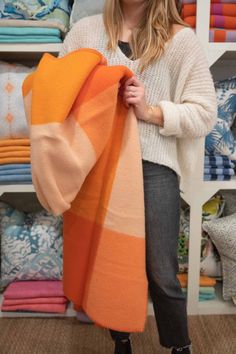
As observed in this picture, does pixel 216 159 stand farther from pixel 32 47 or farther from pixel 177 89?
pixel 32 47

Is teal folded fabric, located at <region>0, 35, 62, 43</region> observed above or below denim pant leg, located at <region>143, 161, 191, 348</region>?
above

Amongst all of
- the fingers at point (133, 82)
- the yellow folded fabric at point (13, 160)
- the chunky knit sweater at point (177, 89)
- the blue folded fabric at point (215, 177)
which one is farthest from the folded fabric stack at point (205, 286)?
the fingers at point (133, 82)

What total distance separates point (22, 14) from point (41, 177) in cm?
77

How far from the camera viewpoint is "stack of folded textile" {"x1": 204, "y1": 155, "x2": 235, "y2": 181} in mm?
1327

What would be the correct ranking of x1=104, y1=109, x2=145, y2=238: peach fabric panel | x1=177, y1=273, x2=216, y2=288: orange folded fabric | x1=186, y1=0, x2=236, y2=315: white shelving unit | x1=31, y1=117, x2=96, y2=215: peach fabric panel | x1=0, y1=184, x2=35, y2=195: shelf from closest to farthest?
x1=31, y1=117, x2=96, y2=215: peach fabric panel < x1=104, y1=109, x2=145, y2=238: peach fabric panel < x1=186, y1=0, x2=236, y2=315: white shelving unit < x1=0, y1=184, x2=35, y2=195: shelf < x1=177, y1=273, x2=216, y2=288: orange folded fabric

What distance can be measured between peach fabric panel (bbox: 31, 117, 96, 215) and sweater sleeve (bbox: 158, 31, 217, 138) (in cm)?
23

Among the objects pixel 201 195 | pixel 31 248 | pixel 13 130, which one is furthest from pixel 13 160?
pixel 201 195

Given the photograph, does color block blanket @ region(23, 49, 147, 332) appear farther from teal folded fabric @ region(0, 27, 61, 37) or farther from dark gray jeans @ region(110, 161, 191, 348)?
teal folded fabric @ region(0, 27, 61, 37)

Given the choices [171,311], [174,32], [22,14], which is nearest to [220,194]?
[171,311]

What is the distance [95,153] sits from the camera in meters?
0.81

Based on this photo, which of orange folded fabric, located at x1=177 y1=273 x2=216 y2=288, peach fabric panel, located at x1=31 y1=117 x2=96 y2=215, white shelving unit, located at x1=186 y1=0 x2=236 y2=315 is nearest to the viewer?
peach fabric panel, located at x1=31 y1=117 x2=96 y2=215

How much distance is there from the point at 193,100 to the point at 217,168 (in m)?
0.51

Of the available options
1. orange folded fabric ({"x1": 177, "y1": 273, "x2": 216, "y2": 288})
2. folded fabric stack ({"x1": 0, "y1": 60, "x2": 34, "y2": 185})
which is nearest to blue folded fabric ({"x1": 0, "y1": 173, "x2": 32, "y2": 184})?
folded fabric stack ({"x1": 0, "y1": 60, "x2": 34, "y2": 185})

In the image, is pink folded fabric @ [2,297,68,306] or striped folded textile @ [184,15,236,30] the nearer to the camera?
striped folded textile @ [184,15,236,30]
